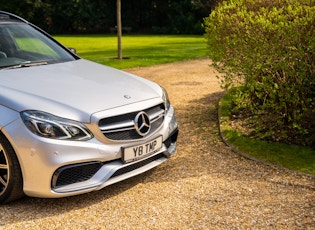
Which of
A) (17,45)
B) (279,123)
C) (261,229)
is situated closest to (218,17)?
(279,123)

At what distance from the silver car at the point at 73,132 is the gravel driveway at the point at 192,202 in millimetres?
234

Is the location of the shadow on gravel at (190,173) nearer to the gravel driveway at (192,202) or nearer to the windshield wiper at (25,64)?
the gravel driveway at (192,202)

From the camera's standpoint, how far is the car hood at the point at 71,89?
12.7ft

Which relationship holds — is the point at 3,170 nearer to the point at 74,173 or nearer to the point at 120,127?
the point at 74,173

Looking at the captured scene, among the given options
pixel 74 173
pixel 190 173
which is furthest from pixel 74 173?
pixel 190 173

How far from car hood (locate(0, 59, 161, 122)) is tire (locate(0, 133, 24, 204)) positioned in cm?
36

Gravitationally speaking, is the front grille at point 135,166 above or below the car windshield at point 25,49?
below

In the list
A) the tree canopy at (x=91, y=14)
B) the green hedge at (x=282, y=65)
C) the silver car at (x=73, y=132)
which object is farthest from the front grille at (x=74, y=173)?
the tree canopy at (x=91, y=14)

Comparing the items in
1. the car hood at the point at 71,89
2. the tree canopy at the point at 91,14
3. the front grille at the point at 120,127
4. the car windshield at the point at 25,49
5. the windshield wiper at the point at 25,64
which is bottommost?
the tree canopy at the point at 91,14

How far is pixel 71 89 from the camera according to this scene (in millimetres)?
4258

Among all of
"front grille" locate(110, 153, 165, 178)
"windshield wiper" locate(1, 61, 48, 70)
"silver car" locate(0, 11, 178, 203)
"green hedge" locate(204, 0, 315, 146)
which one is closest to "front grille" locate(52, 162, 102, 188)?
"silver car" locate(0, 11, 178, 203)

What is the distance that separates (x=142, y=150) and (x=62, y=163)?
0.79 meters

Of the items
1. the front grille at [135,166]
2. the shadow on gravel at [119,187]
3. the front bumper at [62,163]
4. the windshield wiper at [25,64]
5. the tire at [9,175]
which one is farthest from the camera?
the windshield wiper at [25,64]

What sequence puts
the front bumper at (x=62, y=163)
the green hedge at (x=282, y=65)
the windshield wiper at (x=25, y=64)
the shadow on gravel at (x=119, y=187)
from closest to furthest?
the front bumper at (x=62, y=163), the shadow on gravel at (x=119, y=187), the windshield wiper at (x=25, y=64), the green hedge at (x=282, y=65)
